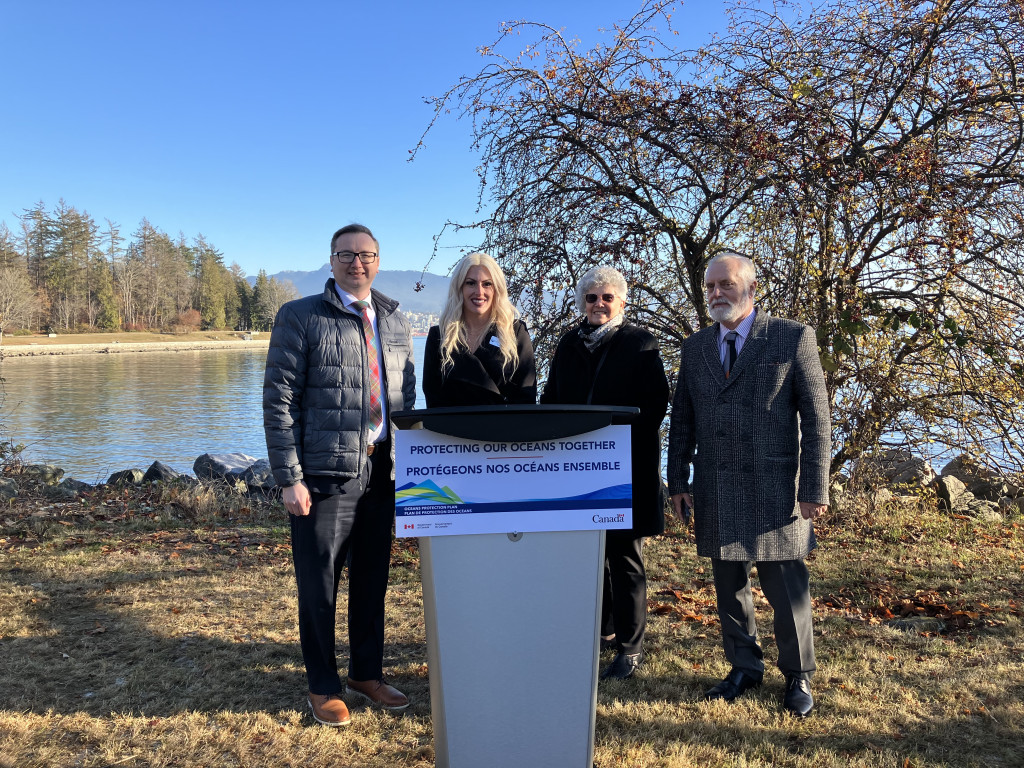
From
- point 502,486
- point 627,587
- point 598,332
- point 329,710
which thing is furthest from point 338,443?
point 627,587

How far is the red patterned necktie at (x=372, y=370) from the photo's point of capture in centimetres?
309

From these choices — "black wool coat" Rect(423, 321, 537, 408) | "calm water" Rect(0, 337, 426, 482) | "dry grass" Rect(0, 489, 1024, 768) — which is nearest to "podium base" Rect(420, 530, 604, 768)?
"dry grass" Rect(0, 489, 1024, 768)

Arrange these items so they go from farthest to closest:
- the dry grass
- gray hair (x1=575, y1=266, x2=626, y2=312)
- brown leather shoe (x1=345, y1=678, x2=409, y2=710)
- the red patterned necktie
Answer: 1. gray hair (x1=575, y1=266, x2=626, y2=312)
2. brown leather shoe (x1=345, y1=678, x2=409, y2=710)
3. the red patterned necktie
4. the dry grass

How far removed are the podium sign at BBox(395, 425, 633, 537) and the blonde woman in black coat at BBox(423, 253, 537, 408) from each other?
3.34ft

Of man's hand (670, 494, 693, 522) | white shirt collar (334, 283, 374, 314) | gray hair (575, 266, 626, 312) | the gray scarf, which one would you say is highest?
gray hair (575, 266, 626, 312)

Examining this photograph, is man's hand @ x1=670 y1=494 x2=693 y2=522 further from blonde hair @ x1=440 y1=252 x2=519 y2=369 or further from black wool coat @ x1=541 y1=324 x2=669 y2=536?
blonde hair @ x1=440 y1=252 x2=519 y2=369

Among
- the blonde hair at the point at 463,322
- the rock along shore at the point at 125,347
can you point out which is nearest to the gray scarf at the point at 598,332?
the blonde hair at the point at 463,322

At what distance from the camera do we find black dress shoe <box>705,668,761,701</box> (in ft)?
10.7

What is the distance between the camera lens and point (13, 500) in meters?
7.46

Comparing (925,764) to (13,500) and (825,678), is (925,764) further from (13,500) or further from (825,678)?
(13,500)

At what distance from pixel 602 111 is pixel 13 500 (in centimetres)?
735

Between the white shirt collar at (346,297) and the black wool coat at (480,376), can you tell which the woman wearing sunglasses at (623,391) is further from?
the white shirt collar at (346,297)

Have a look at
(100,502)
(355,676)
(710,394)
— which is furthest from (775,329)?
(100,502)

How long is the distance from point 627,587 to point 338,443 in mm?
1647
